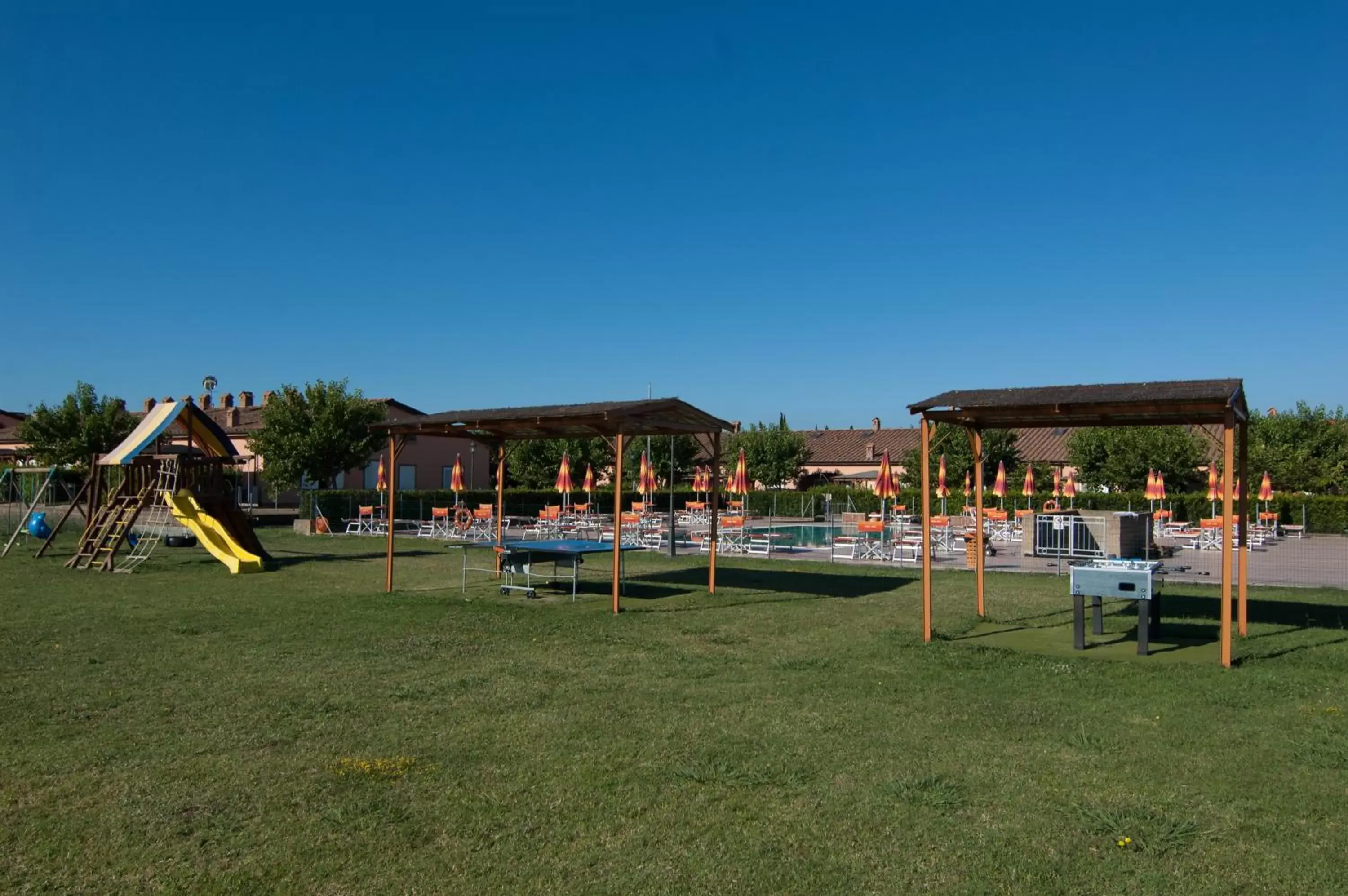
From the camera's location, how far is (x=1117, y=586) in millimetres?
9258

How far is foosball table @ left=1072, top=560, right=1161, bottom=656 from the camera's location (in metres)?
9.09

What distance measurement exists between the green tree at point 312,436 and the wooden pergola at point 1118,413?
25331 millimetres

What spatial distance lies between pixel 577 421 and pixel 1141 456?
34616 millimetres

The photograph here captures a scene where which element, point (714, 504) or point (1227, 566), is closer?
point (1227, 566)

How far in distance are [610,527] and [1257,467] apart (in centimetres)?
2926

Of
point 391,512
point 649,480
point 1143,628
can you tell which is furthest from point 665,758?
point 649,480

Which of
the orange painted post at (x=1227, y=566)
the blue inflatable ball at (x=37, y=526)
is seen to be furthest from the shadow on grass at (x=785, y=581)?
the blue inflatable ball at (x=37, y=526)

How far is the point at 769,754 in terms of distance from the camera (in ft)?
19.3

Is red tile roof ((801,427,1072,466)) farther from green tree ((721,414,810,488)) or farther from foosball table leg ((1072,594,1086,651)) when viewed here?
foosball table leg ((1072,594,1086,651))

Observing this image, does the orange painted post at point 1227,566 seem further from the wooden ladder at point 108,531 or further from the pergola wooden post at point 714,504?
the wooden ladder at point 108,531

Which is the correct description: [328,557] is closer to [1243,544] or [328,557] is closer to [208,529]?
[208,529]

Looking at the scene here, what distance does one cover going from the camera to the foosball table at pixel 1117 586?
29.8 ft

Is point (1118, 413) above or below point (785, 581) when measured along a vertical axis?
above

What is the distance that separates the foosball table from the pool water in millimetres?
15477
